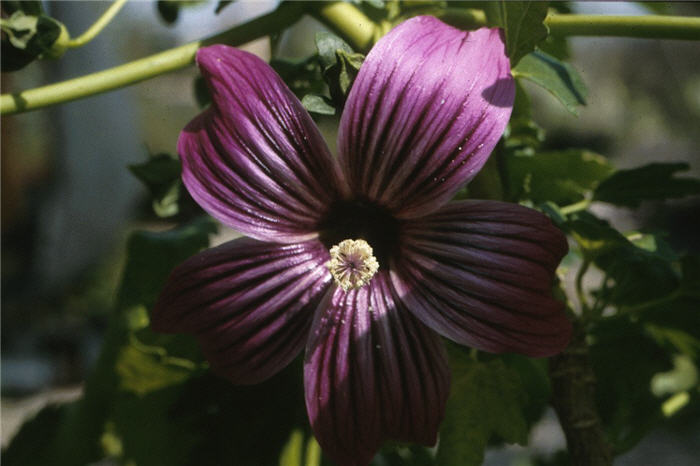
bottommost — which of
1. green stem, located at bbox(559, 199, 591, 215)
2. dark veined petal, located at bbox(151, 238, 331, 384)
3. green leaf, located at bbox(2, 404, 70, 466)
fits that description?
green leaf, located at bbox(2, 404, 70, 466)

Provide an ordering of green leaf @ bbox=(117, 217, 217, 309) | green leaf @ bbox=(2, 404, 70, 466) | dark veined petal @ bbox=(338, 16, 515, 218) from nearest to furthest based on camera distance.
A: dark veined petal @ bbox=(338, 16, 515, 218)
green leaf @ bbox=(117, 217, 217, 309)
green leaf @ bbox=(2, 404, 70, 466)

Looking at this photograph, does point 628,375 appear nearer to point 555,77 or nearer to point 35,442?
point 555,77

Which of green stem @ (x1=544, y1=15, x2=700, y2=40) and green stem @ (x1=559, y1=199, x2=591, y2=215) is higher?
green stem @ (x1=544, y1=15, x2=700, y2=40)

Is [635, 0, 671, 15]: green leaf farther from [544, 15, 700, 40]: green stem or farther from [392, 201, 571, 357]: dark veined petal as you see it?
[392, 201, 571, 357]: dark veined petal

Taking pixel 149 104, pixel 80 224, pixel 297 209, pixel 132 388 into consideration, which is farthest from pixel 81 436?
pixel 149 104

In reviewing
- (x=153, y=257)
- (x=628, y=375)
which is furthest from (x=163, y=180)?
(x=628, y=375)

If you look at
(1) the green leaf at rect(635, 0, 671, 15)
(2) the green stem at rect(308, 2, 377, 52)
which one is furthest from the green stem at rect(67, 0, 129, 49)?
(1) the green leaf at rect(635, 0, 671, 15)

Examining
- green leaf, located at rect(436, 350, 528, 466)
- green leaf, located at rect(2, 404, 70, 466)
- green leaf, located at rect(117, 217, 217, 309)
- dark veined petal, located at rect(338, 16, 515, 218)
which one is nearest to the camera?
dark veined petal, located at rect(338, 16, 515, 218)

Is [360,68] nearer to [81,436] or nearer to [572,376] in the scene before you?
[572,376]

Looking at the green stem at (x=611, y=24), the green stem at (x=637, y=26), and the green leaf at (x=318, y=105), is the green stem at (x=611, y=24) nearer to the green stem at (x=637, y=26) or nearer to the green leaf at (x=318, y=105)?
the green stem at (x=637, y=26)
